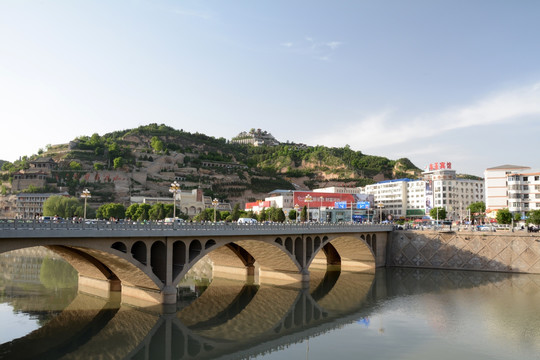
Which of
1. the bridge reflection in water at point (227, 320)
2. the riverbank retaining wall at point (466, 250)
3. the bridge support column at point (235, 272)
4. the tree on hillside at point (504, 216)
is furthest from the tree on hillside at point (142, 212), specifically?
the tree on hillside at point (504, 216)

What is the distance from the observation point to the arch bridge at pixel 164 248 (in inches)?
1086

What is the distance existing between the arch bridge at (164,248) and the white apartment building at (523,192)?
40.3 meters

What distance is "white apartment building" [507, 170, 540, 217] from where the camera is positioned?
8081cm

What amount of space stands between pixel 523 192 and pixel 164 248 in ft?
246

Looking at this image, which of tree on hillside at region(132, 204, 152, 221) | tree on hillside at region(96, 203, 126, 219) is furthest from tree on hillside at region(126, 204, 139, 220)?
tree on hillside at region(96, 203, 126, 219)

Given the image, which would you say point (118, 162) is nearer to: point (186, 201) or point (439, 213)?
point (186, 201)

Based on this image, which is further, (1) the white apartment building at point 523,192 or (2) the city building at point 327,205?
(2) the city building at point 327,205

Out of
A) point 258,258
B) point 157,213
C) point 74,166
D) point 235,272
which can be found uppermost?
point 74,166

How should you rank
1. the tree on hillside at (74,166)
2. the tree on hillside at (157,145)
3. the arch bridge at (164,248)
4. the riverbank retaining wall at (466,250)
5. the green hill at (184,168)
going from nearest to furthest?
the arch bridge at (164,248) → the riverbank retaining wall at (466,250) → the green hill at (184,168) → the tree on hillside at (74,166) → the tree on hillside at (157,145)

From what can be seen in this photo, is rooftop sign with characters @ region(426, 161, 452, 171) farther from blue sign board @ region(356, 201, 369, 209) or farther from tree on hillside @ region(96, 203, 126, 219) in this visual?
tree on hillside @ region(96, 203, 126, 219)

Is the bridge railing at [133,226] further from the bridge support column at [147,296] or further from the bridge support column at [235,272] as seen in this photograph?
the bridge support column at [235,272]

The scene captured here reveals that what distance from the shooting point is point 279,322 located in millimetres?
33625

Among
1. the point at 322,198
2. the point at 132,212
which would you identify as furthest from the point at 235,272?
Answer: the point at 322,198

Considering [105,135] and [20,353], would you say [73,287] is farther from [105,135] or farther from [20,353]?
[105,135]
